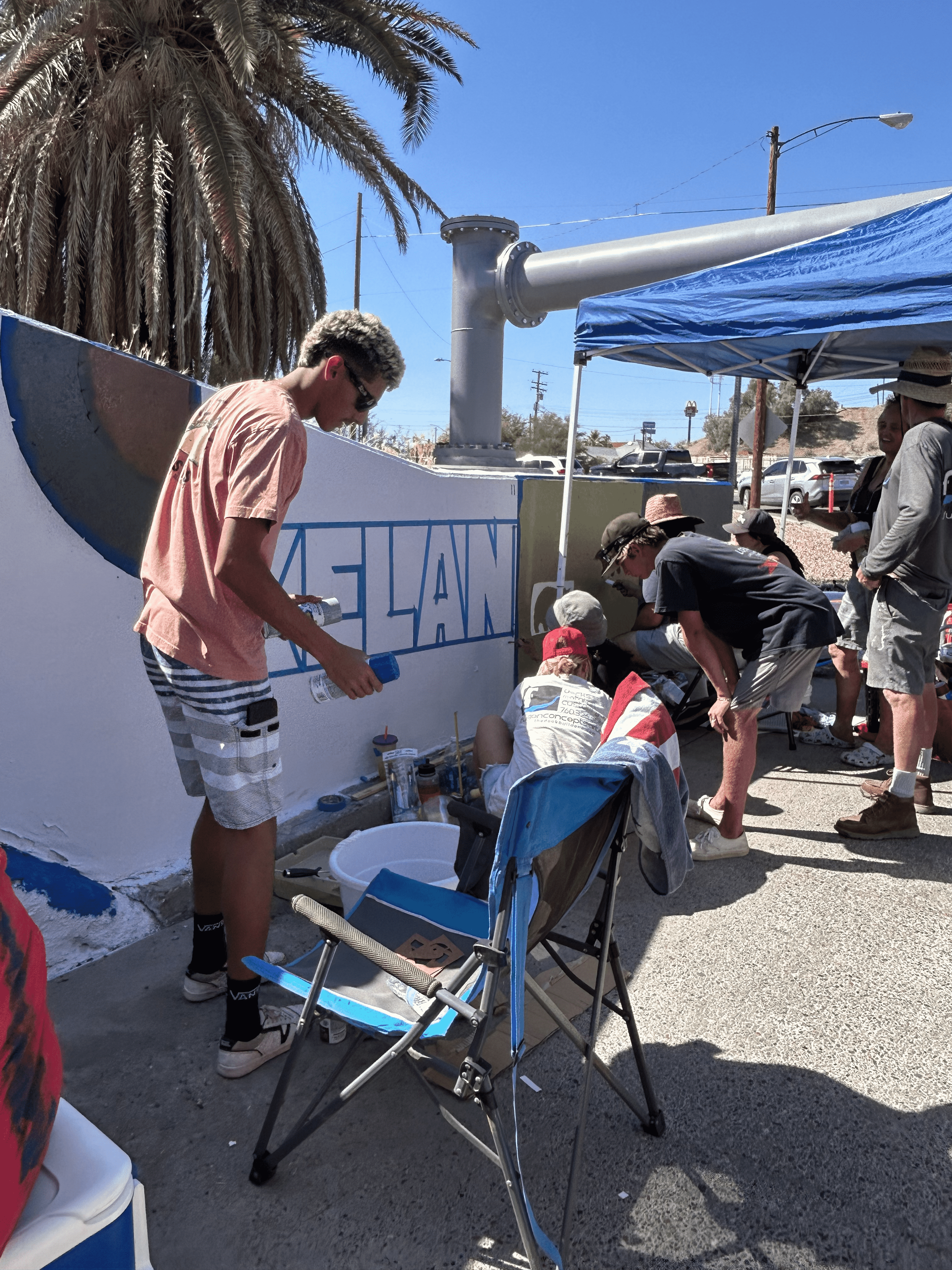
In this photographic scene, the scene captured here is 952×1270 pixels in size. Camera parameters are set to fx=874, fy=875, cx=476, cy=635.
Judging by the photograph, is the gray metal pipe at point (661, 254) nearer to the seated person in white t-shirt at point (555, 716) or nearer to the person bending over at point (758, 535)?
the person bending over at point (758, 535)

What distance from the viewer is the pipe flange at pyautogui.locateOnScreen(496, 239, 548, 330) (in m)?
7.12

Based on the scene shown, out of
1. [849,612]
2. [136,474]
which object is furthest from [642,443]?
[136,474]

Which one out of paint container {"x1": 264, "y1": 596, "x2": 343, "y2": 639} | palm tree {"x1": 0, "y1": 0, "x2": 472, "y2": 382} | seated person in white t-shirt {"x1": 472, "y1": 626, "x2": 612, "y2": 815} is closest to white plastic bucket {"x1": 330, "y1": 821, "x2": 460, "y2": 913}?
→ seated person in white t-shirt {"x1": 472, "y1": 626, "x2": 612, "y2": 815}

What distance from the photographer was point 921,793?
4.34 meters

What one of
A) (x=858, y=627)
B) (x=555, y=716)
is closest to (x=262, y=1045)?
(x=555, y=716)

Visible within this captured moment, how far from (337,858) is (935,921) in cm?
224

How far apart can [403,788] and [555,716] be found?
107cm

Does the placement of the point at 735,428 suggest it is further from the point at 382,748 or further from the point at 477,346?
the point at 382,748

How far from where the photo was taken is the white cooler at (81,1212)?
3.69 feet

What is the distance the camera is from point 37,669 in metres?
2.95

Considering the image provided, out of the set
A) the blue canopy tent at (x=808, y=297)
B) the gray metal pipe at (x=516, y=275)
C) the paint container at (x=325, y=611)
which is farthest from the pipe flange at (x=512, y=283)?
the paint container at (x=325, y=611)

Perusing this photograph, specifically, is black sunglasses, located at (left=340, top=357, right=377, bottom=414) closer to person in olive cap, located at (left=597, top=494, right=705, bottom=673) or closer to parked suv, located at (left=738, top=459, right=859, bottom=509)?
person in olive cap, located at (left=597, top=494, right=705, bottom=673)

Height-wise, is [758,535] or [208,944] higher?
[758,535]

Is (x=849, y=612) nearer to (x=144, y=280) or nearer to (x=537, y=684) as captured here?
(x=537, y=684)
